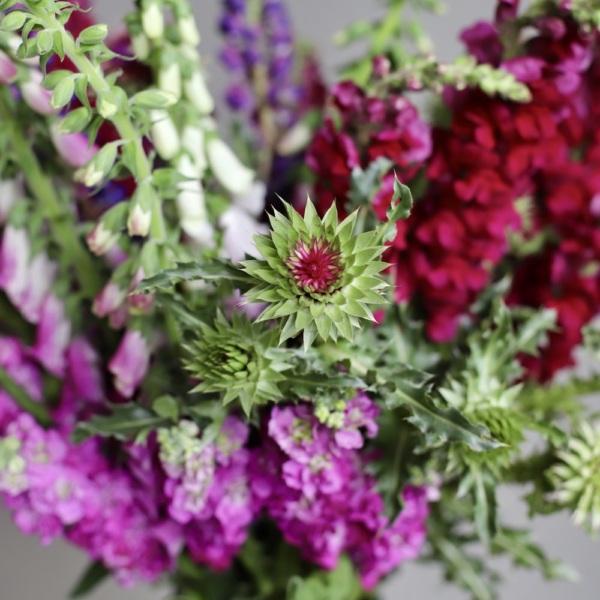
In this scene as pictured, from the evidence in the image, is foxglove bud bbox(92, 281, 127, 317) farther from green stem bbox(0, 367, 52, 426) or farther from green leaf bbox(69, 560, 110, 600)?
green leaf bbox(69, 560, 110, 600)

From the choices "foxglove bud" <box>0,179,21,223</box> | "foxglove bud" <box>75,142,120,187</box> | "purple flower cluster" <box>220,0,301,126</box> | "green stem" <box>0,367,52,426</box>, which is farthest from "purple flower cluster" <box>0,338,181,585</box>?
"purple flower cluster" <box>220,0,301,126</box>

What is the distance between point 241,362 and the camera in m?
0.44

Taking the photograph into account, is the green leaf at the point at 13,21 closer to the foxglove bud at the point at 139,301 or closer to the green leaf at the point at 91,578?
the foxglove bud at the point at 139,301

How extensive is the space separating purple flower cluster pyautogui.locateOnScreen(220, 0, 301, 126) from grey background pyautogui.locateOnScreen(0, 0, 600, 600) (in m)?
0.17

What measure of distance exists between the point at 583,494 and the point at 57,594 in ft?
2.32

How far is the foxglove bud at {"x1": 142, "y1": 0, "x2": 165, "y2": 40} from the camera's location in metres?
0.50

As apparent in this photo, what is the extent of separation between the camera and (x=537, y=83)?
539mm

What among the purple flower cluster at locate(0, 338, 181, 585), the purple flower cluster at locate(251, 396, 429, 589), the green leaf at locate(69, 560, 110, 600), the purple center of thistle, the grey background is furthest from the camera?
the grey background

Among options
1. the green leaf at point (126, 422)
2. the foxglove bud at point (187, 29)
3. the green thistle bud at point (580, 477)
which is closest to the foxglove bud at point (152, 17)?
the foxglove bud at point (187, 29)

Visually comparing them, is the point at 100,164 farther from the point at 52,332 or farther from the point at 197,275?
the point at 52,332

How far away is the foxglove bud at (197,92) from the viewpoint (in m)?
0.54

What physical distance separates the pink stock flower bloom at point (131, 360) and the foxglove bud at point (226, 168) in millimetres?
133

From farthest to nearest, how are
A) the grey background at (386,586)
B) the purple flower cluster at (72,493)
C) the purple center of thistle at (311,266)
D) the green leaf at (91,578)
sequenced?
1. the grey background at (386,586)
2. the green leaf at (91,578)
3. the purple flower cluster at (72,493)
4. the purple center of thistle at (311,266)

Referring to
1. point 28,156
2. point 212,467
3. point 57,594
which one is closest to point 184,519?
point 212,467
